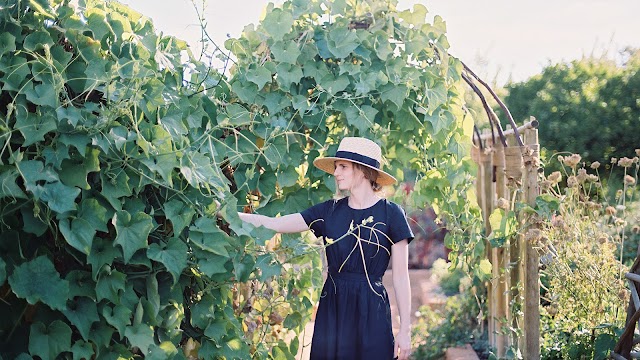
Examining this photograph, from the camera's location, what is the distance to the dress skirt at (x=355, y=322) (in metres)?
2.81

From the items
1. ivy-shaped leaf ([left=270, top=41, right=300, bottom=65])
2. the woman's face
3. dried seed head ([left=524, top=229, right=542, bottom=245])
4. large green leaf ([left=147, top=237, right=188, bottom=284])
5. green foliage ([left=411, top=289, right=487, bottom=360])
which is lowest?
green foliage ([left=411, top=289, right=487, bottom=360])

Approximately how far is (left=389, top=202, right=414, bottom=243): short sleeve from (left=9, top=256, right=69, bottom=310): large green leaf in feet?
3.66

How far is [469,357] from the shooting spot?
4.59m

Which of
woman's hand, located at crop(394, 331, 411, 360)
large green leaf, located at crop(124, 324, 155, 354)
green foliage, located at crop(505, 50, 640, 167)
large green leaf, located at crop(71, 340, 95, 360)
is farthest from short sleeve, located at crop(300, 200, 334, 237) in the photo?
green foliage, located at crop(505, 50, 640, 167)

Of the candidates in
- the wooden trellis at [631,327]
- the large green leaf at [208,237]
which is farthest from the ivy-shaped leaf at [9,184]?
the wooden trellis at [631,327]

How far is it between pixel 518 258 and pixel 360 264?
4.06ft

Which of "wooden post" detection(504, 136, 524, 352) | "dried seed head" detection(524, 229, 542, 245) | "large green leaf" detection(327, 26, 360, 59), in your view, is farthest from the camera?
"wooden post" detection(504, 136, 524, 352)

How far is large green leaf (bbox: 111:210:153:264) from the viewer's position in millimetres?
2129

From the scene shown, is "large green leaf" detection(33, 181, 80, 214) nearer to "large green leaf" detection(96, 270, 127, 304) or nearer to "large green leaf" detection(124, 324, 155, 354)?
"large green leaf" detection(96, 270, 127, 304)

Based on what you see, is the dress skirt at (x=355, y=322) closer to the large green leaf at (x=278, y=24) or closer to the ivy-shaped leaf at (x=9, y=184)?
the large green leaf at (x=278, y=24)

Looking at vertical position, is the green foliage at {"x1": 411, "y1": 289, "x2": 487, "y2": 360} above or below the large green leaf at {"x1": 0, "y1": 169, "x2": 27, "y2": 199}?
below

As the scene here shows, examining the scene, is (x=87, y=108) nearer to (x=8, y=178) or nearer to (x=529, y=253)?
(x=8, y=178)

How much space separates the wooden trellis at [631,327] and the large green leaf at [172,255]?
155 cm

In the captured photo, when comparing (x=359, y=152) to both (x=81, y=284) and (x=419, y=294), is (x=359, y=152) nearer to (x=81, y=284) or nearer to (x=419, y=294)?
(x=81, y=284)
